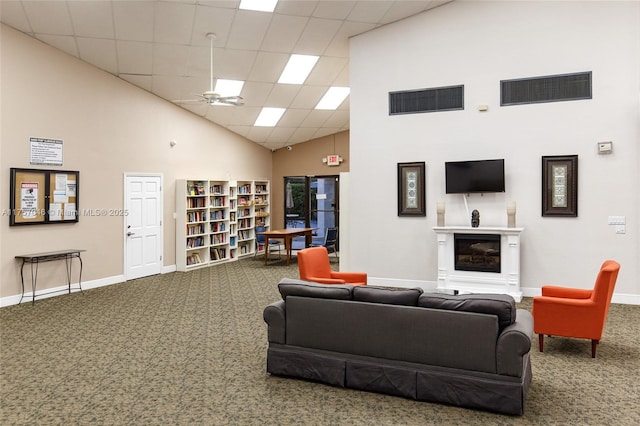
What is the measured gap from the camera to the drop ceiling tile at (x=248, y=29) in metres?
6.95

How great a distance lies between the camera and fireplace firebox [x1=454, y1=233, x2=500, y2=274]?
7199 mm

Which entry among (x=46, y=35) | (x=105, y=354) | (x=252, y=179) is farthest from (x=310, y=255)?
(x=252, y=179)

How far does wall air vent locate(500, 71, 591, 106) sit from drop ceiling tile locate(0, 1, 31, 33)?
22.7ft

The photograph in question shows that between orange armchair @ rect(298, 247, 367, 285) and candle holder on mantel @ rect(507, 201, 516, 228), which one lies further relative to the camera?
candle holder on mantel @ rect(507, 201, 516, 228)

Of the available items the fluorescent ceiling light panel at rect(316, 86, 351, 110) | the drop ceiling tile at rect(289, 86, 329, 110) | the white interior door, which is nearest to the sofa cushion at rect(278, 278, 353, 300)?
A: the white interior door

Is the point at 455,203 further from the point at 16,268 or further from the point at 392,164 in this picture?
the point at 16,268

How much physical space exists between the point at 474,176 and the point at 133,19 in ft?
18.3

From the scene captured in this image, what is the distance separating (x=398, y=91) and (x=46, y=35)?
5.50 m

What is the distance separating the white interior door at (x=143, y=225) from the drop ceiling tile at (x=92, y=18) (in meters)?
2.67

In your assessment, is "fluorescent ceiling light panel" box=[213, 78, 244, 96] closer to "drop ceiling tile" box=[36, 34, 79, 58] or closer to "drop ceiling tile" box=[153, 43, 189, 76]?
"drop ceiling tile" box=[153, 43, 189, 76]

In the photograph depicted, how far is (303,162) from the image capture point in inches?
541

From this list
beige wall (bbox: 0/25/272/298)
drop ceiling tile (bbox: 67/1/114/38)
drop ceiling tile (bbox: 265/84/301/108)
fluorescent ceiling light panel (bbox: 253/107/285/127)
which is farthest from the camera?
fluorescent ceiling light panel (bbox: 253/107/285/127)

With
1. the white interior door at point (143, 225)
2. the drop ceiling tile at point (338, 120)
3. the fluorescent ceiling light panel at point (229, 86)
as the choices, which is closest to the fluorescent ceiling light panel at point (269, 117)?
the fluorescent ceiling light panel at point (229, 86)

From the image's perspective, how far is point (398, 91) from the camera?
26.1ft
